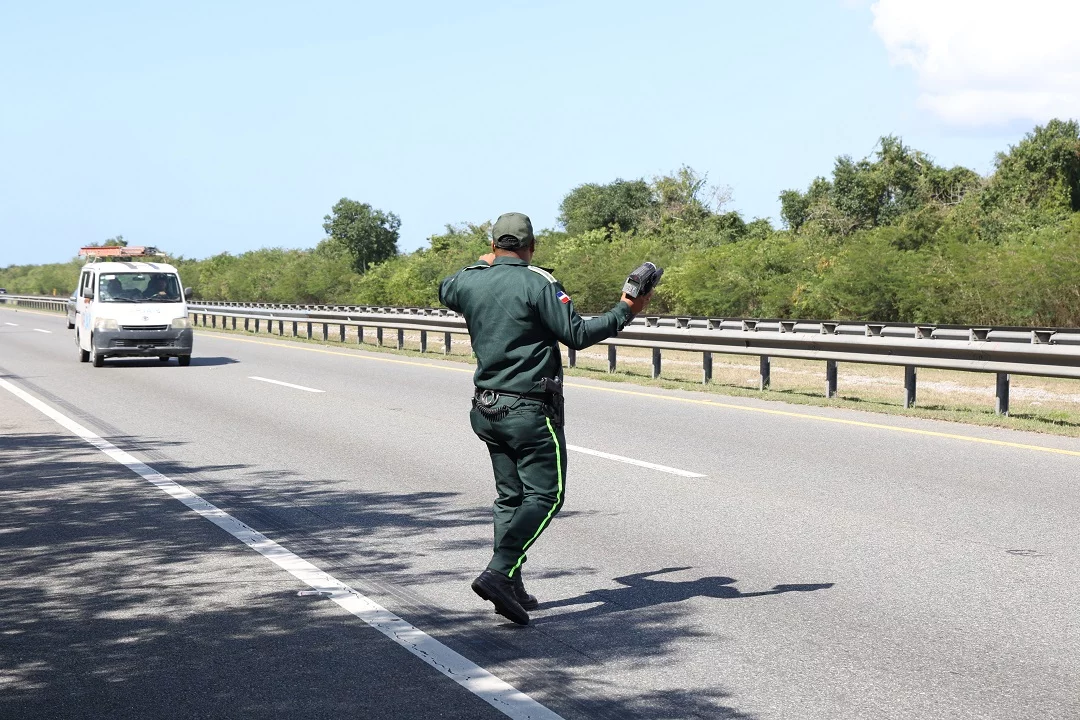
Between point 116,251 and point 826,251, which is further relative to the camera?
point 826,251

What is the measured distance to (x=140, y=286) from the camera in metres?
24.7

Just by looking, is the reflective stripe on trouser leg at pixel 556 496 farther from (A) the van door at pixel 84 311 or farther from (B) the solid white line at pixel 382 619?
(A) the van door at pixel 84 311

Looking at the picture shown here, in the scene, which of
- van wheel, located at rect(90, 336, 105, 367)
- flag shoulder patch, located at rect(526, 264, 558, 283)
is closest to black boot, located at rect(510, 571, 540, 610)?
flag shoulder patch, located at rect(526, 264, 558, 283)

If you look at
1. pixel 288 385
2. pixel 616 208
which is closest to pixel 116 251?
pixel 288 385

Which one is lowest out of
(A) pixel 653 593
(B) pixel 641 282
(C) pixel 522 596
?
(A) pixel 653 593

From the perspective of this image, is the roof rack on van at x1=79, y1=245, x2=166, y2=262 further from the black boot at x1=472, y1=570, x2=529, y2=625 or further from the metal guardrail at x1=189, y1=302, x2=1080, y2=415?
the black boot at x1=472, y1=570, x2=529, y2=625

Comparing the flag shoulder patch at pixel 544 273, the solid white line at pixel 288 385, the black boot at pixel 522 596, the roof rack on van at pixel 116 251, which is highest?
the roof rack on van at pixel 116 251

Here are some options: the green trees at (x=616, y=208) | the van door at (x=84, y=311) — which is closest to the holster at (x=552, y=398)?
the van door at (x=84, y=311)

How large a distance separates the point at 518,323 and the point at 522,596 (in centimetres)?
124

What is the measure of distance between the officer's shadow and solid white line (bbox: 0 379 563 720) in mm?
783

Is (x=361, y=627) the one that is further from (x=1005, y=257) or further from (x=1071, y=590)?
(x=1005, y=257)

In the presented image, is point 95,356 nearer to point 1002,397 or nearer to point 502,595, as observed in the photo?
point 1002,397

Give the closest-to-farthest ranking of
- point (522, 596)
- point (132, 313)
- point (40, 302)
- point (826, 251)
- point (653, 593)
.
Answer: point (522, 596) < point (653, 593) < point (132, 313) < point (826, 251) < point (40, 302)

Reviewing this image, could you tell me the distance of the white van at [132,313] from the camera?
23.5 meters
